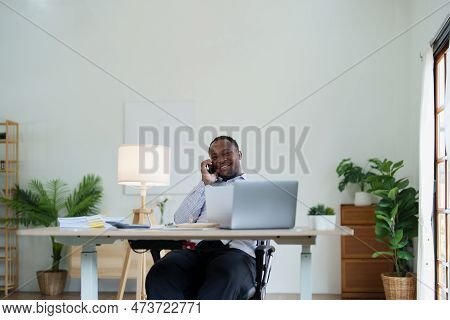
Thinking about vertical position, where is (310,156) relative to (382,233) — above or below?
above

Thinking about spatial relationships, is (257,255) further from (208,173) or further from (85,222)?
(85,222)

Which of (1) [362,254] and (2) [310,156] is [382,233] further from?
(2) [310,156]

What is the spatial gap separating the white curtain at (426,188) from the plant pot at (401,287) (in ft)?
0.72

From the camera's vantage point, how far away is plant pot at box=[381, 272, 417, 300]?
170 inches

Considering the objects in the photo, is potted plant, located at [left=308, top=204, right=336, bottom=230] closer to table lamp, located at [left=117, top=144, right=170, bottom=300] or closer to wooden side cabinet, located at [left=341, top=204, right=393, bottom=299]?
table lamp, located at [left=117, top=144, right=170, bottom=300]

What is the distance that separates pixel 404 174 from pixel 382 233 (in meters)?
0.85

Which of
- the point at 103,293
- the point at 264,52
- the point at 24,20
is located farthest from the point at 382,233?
the point at 24,20

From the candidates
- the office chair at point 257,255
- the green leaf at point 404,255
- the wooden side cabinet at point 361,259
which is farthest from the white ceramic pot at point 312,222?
the wooden side cabinet at point 361,259

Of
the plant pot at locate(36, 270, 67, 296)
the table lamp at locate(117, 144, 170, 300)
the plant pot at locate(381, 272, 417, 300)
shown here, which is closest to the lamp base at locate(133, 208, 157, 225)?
the table lamp at locate(117, 144, 170, 300)

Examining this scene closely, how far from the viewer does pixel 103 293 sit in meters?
5.23

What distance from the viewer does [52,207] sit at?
5.20 meters

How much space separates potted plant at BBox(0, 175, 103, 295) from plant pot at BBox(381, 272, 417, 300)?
8.43ft

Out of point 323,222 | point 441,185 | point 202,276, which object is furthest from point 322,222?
point 441,185

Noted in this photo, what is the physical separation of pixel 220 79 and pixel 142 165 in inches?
67.9
